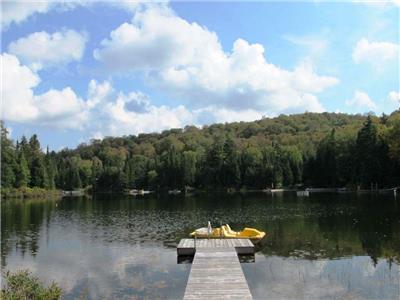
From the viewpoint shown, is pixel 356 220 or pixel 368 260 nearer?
pixel 368 260

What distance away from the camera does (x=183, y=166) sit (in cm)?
14175

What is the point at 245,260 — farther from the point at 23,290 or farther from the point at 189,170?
the point at 189,170

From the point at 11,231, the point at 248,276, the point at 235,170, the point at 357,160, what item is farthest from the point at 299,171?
the point at 248,276

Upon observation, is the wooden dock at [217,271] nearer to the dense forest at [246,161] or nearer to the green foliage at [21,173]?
the dense forest at [246,161]

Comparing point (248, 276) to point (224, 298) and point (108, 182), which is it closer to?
point (224, 298)

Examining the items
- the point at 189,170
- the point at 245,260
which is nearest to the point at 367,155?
the point at 189,170

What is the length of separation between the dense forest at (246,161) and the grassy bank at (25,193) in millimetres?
1488

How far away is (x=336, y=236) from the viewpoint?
1193 inches

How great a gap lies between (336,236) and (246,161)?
9956cm

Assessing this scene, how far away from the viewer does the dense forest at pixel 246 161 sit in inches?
3524

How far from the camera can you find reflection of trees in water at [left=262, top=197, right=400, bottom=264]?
82.5 ft

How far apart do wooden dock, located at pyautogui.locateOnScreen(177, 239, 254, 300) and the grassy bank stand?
77.7m

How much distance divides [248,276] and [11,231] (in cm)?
2546

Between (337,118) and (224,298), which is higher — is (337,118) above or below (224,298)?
above
